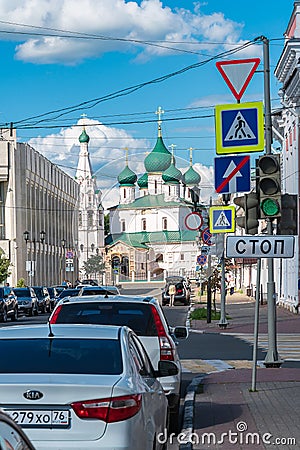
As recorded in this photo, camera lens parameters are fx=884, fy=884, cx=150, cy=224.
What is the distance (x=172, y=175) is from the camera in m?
137

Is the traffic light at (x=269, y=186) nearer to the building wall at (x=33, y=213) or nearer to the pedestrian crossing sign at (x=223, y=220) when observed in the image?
the pedestrian crossing sign at (x=223, y=220)

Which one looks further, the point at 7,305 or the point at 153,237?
the point at 153,237

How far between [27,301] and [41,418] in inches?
1622

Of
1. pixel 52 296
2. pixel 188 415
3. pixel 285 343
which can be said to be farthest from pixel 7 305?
pixel 188 415

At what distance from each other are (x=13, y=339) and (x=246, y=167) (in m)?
8.18

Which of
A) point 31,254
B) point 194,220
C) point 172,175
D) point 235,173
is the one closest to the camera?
point 235,173

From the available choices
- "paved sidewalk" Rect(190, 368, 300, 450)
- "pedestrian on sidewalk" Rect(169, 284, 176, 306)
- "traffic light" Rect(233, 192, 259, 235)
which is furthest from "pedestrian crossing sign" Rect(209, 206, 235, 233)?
"pedestrian on sidewalk" Rect(169, 284, 176, 306)

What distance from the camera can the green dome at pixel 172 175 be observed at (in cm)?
13625

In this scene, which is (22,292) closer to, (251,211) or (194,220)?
(194,220)

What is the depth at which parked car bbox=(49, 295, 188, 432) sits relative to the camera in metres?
11.0

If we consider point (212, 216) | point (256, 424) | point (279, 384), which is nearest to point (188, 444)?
point (256, 424)

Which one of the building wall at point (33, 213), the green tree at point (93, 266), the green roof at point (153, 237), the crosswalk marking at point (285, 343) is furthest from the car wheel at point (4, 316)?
the green roof at point (153, 237)

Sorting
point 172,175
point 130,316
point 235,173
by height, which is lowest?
point 130,316

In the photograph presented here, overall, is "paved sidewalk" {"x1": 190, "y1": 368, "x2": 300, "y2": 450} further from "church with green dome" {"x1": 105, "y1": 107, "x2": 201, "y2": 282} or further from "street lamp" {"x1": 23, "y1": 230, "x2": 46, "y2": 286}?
"church with green dome" {"x1": 105, "y1": 107, "x2": 201, "y2": 282}
